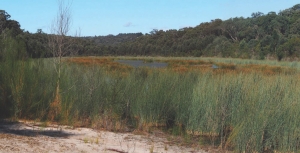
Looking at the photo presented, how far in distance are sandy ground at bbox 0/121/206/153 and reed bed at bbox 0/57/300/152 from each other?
792 mm

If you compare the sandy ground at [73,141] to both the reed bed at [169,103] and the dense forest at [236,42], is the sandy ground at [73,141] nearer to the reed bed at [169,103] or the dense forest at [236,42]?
the reed bed at [169,103]

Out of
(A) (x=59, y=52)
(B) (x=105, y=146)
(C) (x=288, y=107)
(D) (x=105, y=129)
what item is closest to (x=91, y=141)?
(B) (x=105, y=146)

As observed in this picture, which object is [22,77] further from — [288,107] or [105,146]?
[288,107]

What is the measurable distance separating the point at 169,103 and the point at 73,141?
340cm

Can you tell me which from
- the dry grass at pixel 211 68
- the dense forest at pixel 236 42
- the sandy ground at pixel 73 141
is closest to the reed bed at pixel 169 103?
the sandy ground at pixel 73 141

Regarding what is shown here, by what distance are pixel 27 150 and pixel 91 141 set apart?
5.22 feet

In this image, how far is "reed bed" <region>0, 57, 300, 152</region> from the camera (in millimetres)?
7777

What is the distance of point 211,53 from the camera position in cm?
5638

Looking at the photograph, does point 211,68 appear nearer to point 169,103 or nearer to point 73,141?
point 169,103

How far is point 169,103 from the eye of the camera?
33.2 feet

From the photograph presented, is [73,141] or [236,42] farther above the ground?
[236,42]

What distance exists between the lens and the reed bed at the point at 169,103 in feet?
25.5

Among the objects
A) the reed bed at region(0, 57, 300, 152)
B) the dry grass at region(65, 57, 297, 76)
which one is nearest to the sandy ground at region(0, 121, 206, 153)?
the reed bed at region(0, 57, 300, 152)

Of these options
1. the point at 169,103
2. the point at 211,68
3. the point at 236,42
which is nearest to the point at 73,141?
the point at 169,103
